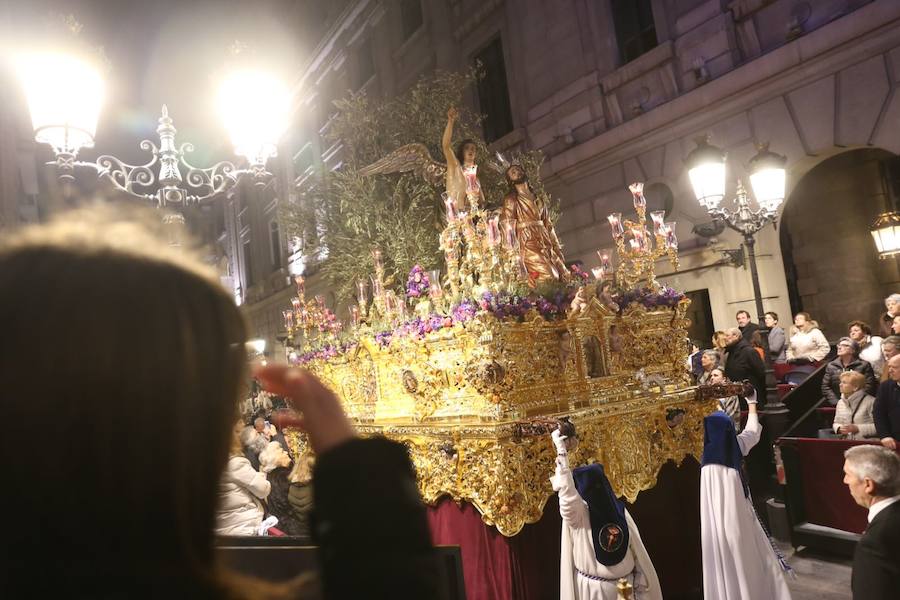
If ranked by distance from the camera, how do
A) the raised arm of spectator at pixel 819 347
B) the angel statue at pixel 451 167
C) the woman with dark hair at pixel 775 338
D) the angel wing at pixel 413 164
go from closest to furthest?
the angel statue at pixel 451 167 < the angel wing at pixel 413 164 < the raised arm of spectator at pixel 819 347 < the woman with dark hair at pixel 775 338

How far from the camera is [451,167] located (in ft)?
25.7

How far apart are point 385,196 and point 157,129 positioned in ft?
23.6

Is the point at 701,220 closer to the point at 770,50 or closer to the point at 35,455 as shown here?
the point at 770,50

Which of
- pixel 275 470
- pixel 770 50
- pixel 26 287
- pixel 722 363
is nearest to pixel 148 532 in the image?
pixel 26 287

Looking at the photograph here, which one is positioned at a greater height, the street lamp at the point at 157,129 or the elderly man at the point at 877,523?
the street lamp at the point at 157,129

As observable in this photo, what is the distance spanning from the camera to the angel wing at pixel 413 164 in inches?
348

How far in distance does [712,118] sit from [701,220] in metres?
1.79

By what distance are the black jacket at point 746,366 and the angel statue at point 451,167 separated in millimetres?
4248

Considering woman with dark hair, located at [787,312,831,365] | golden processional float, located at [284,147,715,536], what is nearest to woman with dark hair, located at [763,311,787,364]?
woman with dark hair, located at [787,312,831,365]

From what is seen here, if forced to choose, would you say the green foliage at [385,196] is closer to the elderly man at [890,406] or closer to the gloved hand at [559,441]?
the elderly man at [890,406]

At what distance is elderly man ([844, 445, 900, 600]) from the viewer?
11.2 ft

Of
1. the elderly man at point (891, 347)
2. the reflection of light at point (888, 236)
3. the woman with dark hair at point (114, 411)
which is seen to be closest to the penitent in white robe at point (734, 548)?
the elderly man at point (891, 347)

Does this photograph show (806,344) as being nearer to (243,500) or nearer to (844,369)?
(844,369)

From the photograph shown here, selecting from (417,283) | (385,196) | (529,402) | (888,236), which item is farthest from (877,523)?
(385,196)
